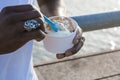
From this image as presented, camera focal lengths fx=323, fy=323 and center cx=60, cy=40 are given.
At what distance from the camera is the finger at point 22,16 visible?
0.91 metres

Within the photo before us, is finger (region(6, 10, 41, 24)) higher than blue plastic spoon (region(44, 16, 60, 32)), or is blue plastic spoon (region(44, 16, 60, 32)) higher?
finger (region(6, 10, 41, 24))

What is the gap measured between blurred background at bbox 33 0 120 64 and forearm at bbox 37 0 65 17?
1.34 m

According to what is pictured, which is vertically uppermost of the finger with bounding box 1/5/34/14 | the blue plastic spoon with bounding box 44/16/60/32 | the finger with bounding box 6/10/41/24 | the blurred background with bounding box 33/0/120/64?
the finger with bounding box 1/5/34/14

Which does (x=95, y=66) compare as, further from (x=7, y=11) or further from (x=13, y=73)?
(x=7, y=11)

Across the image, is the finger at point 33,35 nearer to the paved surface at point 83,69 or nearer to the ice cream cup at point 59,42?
the ice cream cup at point 59,42

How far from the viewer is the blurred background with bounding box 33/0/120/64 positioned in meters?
3.14

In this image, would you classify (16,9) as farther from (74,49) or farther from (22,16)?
(74,49)

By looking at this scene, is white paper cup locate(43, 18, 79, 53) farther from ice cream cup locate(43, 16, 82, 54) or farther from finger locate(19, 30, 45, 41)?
finger locate(19, 30, 45, 41)

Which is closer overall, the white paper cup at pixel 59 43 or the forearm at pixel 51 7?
the white paper cup at pixel 59 43

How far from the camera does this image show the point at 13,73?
1.16m

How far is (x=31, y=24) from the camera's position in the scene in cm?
93

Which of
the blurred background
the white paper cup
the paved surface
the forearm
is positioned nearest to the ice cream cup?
the white paper cup

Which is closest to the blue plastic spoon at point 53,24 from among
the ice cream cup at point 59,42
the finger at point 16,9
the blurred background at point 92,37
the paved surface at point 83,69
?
the ice cream cup at point 59,42

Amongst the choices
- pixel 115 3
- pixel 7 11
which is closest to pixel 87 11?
pixel 115 3
